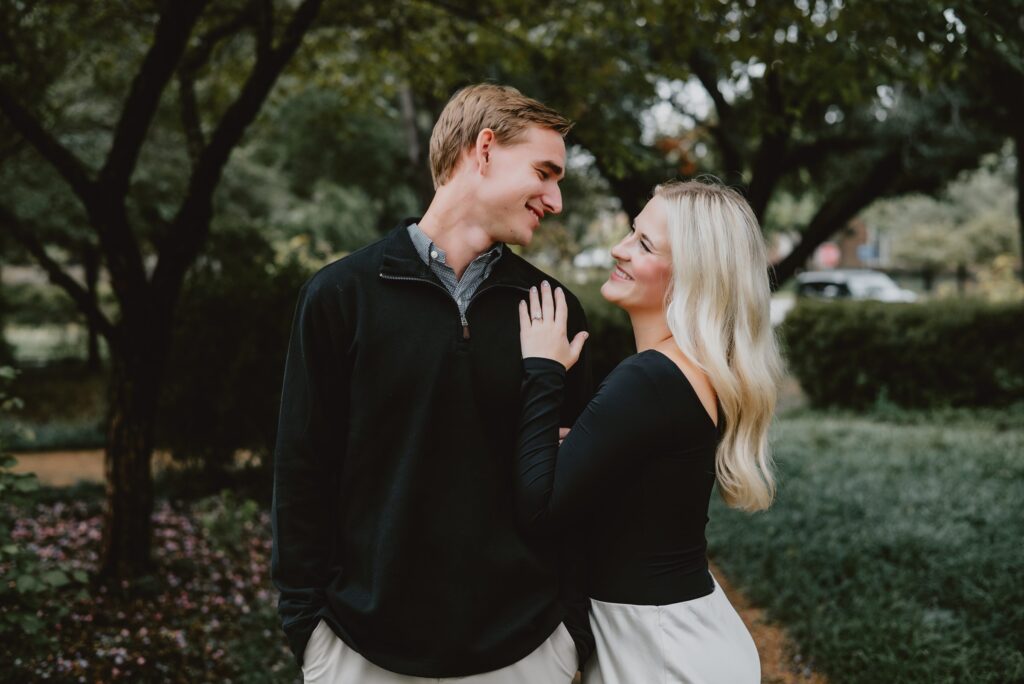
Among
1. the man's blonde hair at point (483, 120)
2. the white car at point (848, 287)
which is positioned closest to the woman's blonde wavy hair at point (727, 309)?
the man's blonde hair at point (483, 120)

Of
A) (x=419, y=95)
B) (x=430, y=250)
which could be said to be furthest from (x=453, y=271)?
(x=419, y=95)

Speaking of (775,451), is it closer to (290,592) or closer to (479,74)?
(479,74)

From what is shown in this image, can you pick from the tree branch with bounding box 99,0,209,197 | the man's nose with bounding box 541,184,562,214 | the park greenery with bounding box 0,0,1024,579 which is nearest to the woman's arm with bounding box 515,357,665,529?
the man's nose with bounding box 541,184,562,214

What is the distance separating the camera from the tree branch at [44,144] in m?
4.34

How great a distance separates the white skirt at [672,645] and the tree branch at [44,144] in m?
3.88

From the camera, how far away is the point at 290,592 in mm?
2082

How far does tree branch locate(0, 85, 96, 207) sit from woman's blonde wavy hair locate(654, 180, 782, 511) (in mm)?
3672

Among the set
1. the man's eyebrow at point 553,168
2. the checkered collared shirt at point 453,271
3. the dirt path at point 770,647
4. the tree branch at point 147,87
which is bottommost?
the dirt path at point 770,647

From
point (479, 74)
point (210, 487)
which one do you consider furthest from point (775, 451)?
point (210, 487)

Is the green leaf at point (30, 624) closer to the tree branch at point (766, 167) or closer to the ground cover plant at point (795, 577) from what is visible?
the ground cover plant at point (795, 577)

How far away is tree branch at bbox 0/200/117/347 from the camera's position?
15.7ft

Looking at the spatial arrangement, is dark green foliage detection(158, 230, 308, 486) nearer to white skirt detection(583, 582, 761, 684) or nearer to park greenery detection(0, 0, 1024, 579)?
park greenery detection(0, 0, 1024, 579)

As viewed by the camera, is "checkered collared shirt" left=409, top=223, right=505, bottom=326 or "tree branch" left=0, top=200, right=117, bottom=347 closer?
"checkered collared shirt" left=409, top=223, right=505, bottom=326

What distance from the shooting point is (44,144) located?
4.51m
